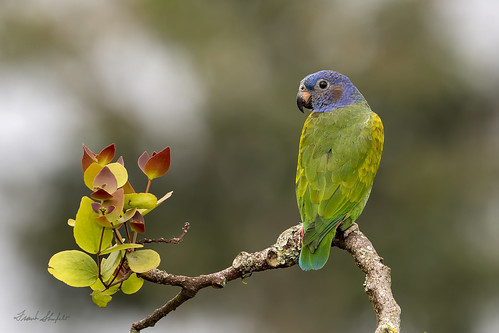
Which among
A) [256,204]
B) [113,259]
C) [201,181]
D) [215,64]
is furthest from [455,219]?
[113,259]

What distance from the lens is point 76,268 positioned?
8.38 feet

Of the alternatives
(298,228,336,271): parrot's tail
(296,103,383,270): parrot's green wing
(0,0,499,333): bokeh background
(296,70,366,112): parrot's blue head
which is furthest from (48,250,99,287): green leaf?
(0,0,499,333): bokeh background

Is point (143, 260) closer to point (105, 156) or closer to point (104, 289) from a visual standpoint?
point (104, 289)

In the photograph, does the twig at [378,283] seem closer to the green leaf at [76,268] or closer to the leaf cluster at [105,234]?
the leaf cluster at [105,234]

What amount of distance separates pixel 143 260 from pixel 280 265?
2.70ft

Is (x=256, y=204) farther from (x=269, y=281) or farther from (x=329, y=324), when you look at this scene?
(x=329, y=324)

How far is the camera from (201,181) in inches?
886

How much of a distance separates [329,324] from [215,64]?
9.95 m

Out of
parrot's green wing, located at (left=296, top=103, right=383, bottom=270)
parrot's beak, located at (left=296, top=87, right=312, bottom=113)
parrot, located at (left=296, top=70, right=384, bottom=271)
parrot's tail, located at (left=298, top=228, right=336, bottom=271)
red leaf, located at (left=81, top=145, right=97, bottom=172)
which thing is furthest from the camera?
parrot's beak, located at (left=296, top=87, right=312, bottom=113)

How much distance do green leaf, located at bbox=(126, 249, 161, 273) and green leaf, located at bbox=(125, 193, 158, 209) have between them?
17cm

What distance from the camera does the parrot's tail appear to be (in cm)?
359

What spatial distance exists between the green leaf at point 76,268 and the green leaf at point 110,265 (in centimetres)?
3

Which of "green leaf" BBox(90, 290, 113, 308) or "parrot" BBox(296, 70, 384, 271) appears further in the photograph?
"parrot" BBox(296, 70, 384, 271)

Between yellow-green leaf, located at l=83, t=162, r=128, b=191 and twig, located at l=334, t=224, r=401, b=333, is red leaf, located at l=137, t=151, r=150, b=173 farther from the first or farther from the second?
twig, located at l=334, t=224, r=401, b=333
